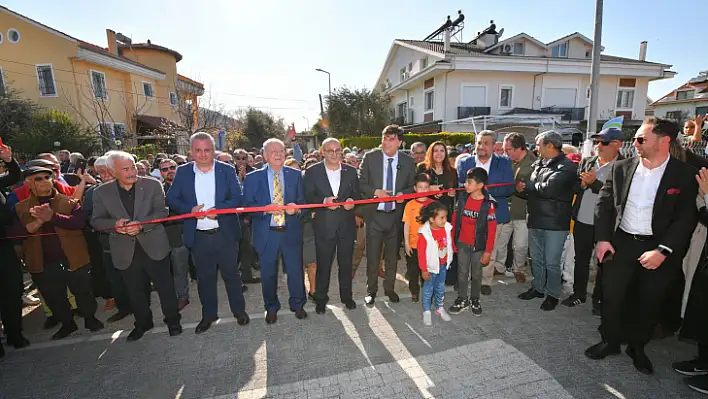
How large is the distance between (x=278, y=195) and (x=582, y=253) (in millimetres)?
4081

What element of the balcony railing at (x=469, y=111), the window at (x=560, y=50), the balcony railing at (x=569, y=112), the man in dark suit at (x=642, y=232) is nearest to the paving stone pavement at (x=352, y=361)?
the man in dark suit at (x=642, y=232)

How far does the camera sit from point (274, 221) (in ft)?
13.1

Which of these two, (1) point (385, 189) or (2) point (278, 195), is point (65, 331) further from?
(1) point (385, 189)

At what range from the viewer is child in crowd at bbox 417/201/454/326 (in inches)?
151

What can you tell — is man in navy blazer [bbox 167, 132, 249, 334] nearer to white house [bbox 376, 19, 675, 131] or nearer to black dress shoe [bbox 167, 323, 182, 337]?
black dress shoe [bbox 167, 323, 182, 337]

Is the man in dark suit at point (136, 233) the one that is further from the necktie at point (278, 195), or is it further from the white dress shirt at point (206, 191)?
the necktie at point (278, 195)

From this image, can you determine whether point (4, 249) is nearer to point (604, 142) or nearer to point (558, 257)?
point (558, 257)

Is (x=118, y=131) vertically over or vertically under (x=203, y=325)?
over

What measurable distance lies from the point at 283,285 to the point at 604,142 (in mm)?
5019

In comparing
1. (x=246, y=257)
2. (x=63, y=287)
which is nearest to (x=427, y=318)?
(x=246, y=257)

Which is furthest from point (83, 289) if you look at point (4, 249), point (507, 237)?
point (507, 237)

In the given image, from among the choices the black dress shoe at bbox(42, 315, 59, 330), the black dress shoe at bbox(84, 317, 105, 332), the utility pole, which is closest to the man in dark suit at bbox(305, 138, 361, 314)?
the black dress shoe at bbox(84, 317, 105, 332)

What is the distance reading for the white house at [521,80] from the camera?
2255cm

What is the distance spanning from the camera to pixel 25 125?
1562cm
